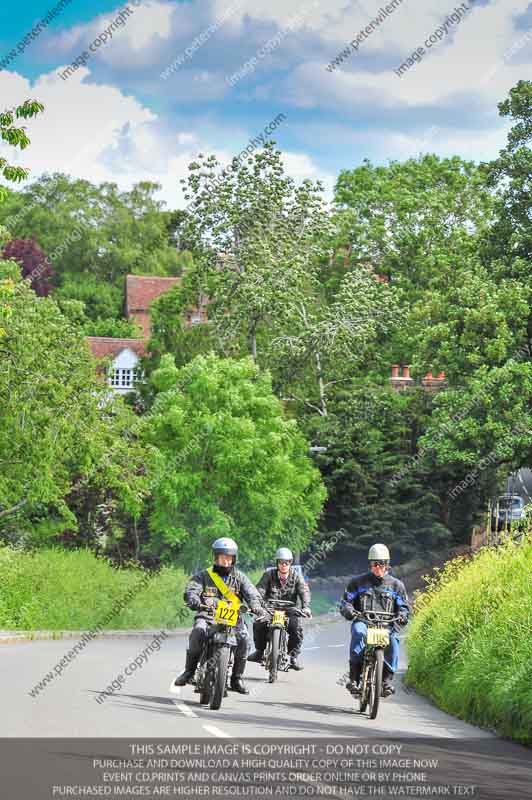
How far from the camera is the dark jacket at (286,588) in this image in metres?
21.6

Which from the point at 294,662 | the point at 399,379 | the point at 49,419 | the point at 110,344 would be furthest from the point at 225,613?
the point at 110,344

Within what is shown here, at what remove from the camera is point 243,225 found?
63312 millimetres

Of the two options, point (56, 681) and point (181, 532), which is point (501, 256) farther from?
point (56, 681)

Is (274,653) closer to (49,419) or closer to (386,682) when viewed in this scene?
(386,682)

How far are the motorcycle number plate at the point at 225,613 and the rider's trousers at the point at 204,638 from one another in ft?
0.47

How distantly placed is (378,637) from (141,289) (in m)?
81.0

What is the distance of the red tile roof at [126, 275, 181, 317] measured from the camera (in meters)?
96.5

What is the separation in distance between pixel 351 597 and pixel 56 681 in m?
5.00

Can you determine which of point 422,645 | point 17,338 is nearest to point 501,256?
point 17,338

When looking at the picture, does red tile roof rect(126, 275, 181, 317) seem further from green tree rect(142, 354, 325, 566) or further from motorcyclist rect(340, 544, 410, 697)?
motorcyclist rect(340, 544, 410, 697)

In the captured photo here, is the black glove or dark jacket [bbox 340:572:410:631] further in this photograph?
dark jacket [bbox 340:572:410:631]

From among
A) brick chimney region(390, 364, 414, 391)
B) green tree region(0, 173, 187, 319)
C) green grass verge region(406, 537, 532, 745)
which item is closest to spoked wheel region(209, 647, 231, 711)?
green grass verge region(406, 537, 532, 745)

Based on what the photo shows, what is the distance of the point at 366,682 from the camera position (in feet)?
56.2

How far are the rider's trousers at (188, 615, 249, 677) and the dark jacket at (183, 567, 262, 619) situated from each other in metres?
0.12
